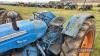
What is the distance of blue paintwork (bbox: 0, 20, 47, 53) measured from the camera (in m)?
5.76

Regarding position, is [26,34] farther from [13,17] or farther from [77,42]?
[77,42]

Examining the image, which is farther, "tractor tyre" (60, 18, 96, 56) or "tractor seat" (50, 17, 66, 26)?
"tractor seat" (50, 17, 66, 26)

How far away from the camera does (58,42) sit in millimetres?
6891

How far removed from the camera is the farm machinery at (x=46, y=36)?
585cm

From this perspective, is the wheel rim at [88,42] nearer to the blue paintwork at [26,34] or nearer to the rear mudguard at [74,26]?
the rear mudguard at [74,26]

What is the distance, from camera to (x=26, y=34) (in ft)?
20.1

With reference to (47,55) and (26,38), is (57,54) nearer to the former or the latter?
(47,55)

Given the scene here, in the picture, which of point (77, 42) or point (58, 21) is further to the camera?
point (58, 21)

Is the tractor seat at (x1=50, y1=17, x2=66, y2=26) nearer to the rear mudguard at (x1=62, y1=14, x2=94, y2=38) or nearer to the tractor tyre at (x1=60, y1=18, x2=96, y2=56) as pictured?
the rear mudguard at (x1=62, y1=14, x2=94, y2=38)

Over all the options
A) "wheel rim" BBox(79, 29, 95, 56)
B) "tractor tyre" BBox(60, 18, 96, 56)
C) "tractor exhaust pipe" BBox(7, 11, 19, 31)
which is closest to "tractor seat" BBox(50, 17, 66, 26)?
"tractor tyre" BBox(60, 18, 96, 56)

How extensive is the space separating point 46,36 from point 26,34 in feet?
2.75

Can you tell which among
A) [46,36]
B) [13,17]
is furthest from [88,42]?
[13,17]

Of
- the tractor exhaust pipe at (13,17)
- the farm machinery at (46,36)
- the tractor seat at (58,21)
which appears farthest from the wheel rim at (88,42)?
the tractor exhaust pipe at (13,17)

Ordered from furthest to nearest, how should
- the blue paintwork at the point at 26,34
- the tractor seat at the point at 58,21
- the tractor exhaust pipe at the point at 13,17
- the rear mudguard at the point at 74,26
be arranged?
the tractor seat at the point at 58,21
the rear mudguard at the point at 74,26
the blue paintwork at the point at 26,34
the tractor exhaust pipe at the point at 13,17
